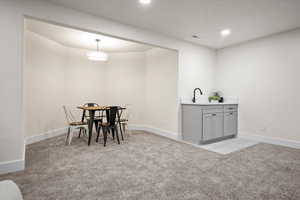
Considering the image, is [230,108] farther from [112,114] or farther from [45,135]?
[45,135]

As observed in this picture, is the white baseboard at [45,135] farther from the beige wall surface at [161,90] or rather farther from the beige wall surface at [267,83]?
the beige wall surface at [267,83]

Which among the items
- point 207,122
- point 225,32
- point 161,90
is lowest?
point 207,122

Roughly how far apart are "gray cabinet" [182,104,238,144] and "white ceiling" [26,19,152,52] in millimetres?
2398

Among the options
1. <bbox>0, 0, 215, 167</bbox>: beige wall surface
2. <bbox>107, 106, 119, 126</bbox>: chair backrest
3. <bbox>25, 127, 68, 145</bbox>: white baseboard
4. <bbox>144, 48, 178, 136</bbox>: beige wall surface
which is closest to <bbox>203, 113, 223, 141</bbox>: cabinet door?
<bbox>144, 48, 178, 136</bbox>: beige wall surface

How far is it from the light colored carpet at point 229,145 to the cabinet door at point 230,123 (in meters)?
0.20

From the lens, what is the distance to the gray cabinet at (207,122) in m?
3.51

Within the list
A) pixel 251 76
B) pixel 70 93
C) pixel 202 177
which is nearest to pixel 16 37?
pixel 70 93

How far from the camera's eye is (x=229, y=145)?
351 centimetres

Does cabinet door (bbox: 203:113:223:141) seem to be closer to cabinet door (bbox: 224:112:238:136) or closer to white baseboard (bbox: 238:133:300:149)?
cabinet door (bbox: 224:112:238:136)

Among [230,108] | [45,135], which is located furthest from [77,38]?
[230,108]

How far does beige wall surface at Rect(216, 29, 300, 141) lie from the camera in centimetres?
334

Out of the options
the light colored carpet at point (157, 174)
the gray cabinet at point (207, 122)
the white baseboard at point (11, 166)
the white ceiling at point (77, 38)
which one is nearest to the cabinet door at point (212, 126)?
the gray cabinet at point (207, 122)

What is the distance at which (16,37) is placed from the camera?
7.20 ft

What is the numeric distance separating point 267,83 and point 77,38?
15.2ft
